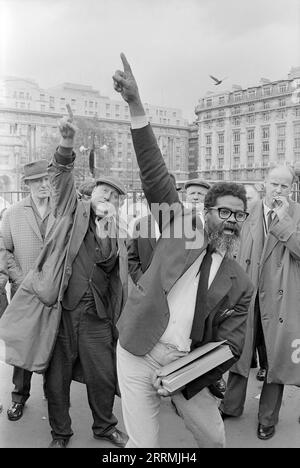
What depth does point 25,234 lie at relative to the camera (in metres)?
3.21

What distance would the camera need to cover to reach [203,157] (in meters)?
8.82

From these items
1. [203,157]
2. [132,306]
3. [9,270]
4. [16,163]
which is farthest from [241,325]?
[203,157]

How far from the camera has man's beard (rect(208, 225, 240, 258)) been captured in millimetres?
1911

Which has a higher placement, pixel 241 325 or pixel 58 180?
pixel 58 180

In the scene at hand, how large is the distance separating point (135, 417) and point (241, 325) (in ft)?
1.89

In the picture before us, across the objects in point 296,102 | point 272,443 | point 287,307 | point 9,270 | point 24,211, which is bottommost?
Result: point 272,443

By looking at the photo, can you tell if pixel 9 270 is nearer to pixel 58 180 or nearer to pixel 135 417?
pixel 58 180

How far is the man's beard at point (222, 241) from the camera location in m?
1.91

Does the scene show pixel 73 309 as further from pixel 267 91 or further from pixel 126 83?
pixel 267 91

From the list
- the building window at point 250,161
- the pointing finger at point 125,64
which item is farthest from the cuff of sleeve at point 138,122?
the building window at point 250,161

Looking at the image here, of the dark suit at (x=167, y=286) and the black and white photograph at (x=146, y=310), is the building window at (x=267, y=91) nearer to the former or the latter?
the black and white photograph at (x=146, y=310)

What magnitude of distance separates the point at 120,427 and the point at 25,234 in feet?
4.70

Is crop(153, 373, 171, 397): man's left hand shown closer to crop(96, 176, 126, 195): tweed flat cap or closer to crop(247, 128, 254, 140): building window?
crop(96, 176, 126, 195): tweed flat cap
